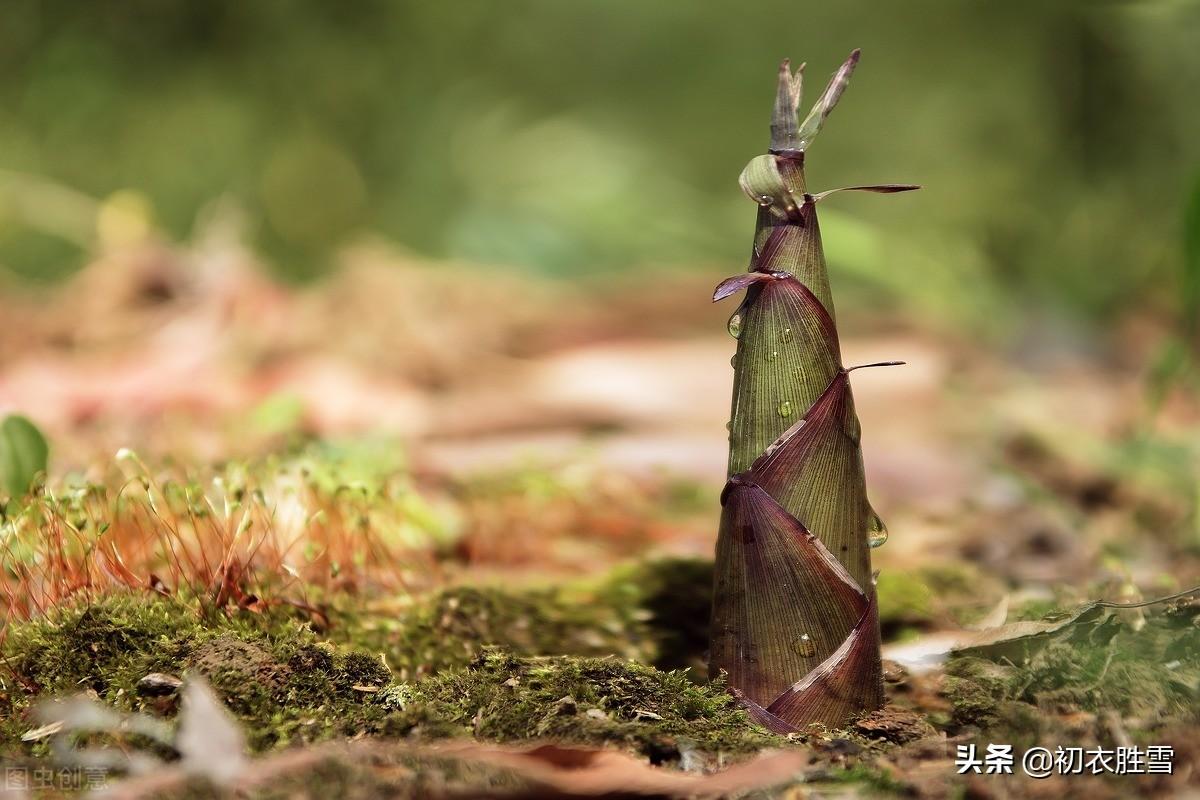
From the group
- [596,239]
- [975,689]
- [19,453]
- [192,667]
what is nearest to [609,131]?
[596,239]

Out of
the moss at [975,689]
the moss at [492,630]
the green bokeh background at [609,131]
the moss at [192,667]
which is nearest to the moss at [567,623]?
the moss at [492,630]

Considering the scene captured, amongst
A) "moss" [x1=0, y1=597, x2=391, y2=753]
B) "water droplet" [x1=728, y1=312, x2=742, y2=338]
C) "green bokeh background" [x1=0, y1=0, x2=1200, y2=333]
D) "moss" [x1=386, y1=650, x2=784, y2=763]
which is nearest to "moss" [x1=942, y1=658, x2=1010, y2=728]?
"moss" [x1=386, y1=650, x2=784, y2=763]

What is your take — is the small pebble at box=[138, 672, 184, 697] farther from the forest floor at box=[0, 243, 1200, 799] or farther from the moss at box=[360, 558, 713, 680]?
the moss at box=[360, 558, 713, 680]

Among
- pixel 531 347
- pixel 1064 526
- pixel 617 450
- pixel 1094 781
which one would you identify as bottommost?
pixel 1094 781

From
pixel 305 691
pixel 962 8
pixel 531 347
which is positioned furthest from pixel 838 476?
pixel 962 8

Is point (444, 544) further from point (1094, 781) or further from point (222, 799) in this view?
point (1094, 781)

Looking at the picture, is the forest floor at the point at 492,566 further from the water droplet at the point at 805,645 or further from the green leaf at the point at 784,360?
the green leaf at the point at 784,360
